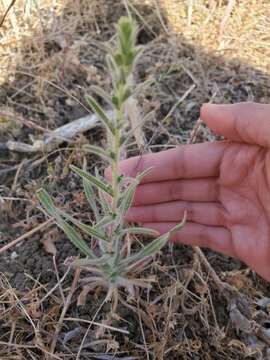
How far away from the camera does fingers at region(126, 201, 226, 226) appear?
204 cm

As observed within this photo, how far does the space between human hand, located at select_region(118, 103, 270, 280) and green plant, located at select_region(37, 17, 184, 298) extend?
190mm

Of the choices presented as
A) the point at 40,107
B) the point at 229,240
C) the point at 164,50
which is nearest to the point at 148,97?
the point at 164,50

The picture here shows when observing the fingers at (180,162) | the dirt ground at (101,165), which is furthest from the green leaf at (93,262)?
the fingers at (180,162)

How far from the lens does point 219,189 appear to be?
6.69 feet

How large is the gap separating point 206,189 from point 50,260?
68 centimetres

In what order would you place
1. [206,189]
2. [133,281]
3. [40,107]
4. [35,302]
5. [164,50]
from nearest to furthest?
1. [133,281]
2. [35,302]
3. [206,189]
4. [40,107]
5. [164,50]

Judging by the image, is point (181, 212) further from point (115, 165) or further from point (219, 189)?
point (115, 165)

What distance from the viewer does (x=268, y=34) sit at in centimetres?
299

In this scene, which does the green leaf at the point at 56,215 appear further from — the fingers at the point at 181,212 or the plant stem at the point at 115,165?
the fingers at the point at 181,212

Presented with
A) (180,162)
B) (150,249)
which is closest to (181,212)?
(180,162)

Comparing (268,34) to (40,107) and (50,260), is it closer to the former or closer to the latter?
(40,107)

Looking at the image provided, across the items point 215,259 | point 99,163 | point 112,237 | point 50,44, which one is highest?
point 50,44

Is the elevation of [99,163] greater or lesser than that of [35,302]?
greater

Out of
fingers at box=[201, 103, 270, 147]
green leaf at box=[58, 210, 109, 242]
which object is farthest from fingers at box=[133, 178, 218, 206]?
green leaf at box=[58, 210, 109, 242]
